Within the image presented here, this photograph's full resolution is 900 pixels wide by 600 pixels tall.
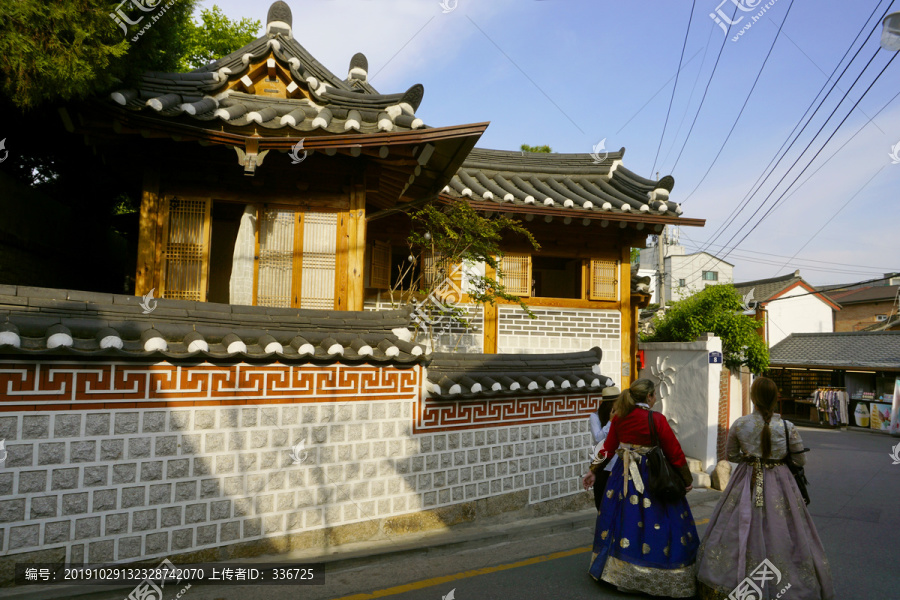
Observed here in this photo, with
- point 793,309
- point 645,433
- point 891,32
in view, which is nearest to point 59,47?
point 645,433

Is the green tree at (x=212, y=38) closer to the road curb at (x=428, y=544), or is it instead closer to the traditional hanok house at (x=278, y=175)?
the traditional hanok house at (x=278, y=175)

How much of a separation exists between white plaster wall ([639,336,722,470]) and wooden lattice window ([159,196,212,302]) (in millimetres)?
10281

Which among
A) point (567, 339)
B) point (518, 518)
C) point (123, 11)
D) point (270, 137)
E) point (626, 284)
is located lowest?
point (518, 518)

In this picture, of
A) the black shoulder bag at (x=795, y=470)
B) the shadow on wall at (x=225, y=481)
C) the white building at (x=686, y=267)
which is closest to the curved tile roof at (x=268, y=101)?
the shadow on wall at (x=225, y=481)

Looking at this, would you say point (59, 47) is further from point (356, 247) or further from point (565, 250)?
point (565, 250)

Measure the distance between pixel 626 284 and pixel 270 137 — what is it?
8696 mm

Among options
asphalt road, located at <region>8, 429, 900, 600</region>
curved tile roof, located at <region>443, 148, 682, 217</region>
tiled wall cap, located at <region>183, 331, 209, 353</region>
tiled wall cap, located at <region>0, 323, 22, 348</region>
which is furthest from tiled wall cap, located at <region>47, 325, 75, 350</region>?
curved tile roof, located at <region>443, 148, 682, 217</region>

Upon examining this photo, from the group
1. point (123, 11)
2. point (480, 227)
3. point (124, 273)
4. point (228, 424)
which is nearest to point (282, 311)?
point (228, 424)

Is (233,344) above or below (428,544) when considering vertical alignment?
above

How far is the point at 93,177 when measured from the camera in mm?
11234

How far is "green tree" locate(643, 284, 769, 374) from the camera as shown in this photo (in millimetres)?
14930

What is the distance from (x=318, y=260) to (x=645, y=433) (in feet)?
17.1

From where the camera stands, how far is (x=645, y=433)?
17.5 ft

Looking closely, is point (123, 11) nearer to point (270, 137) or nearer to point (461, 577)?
point (270, 137)
